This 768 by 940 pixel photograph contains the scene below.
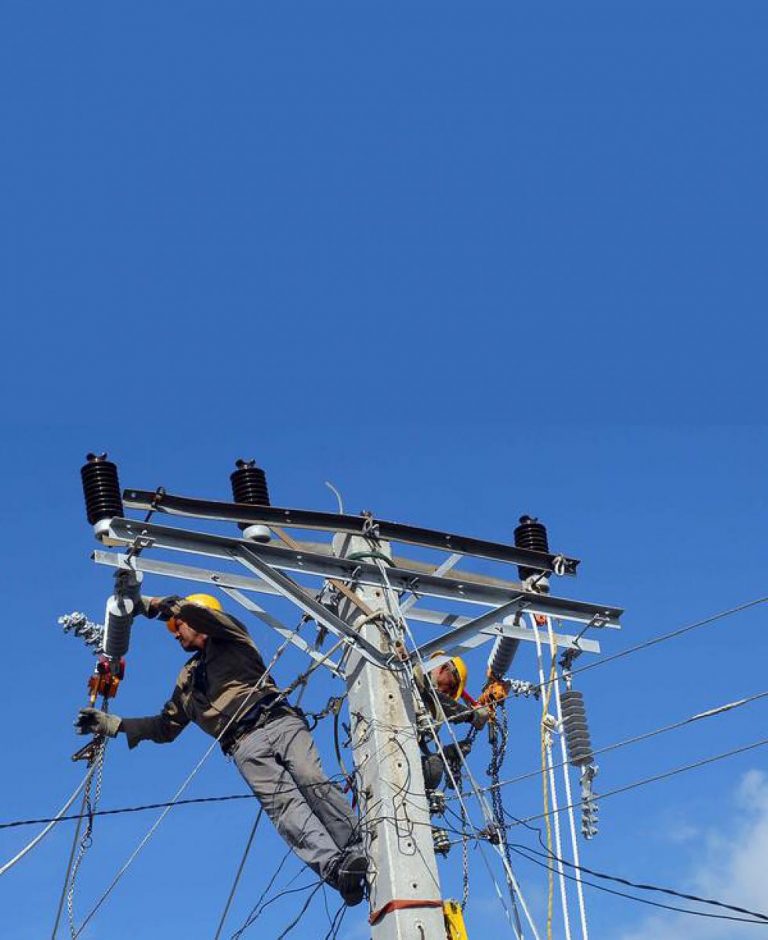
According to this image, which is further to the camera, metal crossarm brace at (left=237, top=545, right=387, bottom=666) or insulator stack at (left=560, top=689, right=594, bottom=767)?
insulator stack at (left=560, top=689, right=594, bottom=767)

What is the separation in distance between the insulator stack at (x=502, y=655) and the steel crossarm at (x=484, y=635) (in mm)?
108

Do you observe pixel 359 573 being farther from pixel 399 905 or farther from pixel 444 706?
pixel 399 905

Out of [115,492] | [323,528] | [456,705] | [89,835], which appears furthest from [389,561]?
[89,835]

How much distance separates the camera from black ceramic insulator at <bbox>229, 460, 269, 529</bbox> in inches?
442

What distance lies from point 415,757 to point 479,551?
215cm

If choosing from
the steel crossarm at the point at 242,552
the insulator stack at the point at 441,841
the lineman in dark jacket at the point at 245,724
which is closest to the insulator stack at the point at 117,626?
the lineman in dark jacket at the point at 245,724

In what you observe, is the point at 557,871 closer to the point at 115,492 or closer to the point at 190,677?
the point at 190,677

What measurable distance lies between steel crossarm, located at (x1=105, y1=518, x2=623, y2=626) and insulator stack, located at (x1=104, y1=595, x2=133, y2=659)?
523 millimetres

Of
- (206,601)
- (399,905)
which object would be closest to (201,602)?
(206,601)

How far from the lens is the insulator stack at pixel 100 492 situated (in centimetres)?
1045

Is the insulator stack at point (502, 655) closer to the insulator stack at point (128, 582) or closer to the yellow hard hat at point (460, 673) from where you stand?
the yellow hard hat at point (460, 673)

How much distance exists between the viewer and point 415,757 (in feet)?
33.4

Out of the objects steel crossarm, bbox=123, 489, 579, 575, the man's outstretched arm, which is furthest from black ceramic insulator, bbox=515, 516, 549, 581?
the man's outstretched arm

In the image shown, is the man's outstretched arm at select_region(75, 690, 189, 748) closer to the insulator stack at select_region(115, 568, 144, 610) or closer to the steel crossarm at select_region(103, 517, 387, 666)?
the insulator stack at select_region(115, 568, 144, 610)
